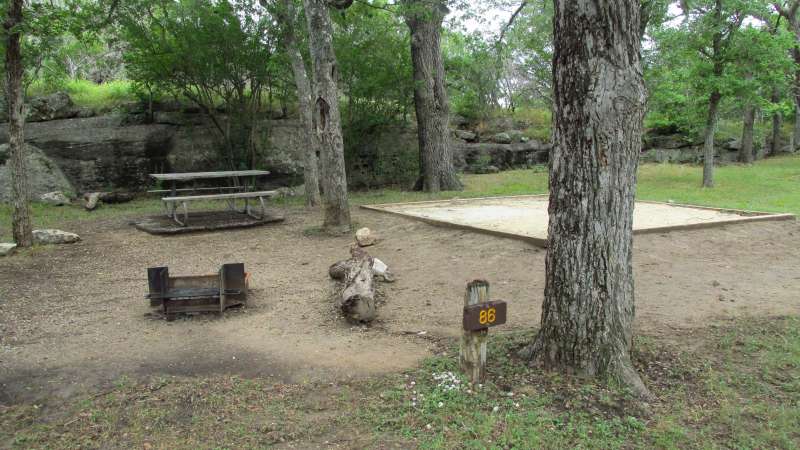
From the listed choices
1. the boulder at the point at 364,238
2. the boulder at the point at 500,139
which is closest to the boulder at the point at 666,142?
the boulder at the point at 500,139

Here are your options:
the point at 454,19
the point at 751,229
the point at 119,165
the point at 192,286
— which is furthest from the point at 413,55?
the point at 192,286

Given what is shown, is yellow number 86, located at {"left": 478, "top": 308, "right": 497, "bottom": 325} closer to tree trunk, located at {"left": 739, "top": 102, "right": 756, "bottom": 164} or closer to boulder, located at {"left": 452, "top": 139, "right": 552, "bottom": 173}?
boulder, located at {"left": 452, "top": 139, "right": 552, "bottom": 173}

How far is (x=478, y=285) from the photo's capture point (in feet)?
10.4

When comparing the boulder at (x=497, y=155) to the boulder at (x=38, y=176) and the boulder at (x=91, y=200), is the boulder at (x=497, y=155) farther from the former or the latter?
the boulder at (x=38, y=176)

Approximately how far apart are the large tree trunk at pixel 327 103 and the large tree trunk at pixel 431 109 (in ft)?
16.9

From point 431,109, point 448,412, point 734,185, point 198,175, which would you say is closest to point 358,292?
point 448,412

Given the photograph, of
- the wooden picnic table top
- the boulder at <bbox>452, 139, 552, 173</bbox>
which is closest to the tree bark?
the boulder at <bbox>452, 139, 552, 173</bbox>

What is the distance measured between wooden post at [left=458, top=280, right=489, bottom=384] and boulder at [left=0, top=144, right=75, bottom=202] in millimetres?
10890

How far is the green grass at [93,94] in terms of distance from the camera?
12.8 meters

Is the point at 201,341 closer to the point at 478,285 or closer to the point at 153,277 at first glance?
the point at 153,277

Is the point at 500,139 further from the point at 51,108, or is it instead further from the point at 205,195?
the point at 51,108

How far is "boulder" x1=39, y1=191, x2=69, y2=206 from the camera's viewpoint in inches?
425

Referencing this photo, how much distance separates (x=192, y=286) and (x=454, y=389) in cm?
271

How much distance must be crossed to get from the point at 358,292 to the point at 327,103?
3739 mm
